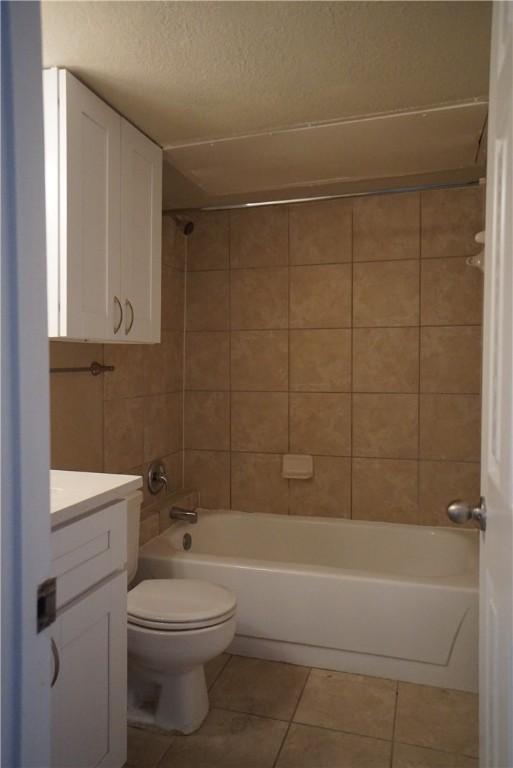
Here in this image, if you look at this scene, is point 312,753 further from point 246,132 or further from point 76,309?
point 246,132

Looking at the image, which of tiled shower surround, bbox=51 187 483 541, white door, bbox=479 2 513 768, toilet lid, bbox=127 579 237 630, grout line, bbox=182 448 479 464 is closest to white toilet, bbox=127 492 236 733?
toilet lid, bbox=127 579 237 630

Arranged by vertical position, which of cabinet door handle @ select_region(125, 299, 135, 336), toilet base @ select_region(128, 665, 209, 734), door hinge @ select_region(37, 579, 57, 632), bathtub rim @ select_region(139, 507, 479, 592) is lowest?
toilet base @ select_region(128, 665, 209, 734)

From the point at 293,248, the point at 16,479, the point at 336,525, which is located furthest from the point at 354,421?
the point at 16,479

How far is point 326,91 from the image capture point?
67.6 inches

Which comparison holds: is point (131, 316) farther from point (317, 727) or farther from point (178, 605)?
point (317, 727)

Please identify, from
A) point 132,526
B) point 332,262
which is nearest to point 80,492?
point 132,526

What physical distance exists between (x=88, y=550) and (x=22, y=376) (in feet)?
2.81

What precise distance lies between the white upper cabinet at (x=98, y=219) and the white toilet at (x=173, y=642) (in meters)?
0.68

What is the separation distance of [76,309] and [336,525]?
1.90 m

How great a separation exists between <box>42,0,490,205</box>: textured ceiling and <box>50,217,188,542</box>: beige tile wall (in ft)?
3.26

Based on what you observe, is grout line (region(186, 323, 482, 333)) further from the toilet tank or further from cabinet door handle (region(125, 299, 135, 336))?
the toilet tank

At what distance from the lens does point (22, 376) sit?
2.02 ft

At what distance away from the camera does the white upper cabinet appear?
158 centimetres

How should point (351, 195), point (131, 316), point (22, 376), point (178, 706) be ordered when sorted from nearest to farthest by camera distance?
1. point (22, 376)
2. point (178, 706)
3. point (131, 316)
4. point (351, 195)
